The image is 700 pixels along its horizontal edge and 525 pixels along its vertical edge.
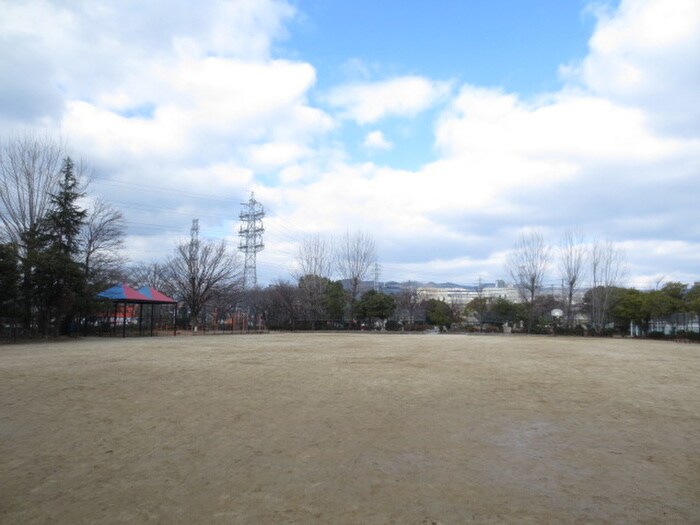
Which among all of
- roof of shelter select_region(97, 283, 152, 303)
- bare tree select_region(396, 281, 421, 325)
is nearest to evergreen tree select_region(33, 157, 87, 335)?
roof of shelter select_region(97, 283, 152, 303)

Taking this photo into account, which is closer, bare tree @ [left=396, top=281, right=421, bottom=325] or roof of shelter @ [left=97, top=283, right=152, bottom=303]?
roof of shelter @ [left=97, top=283, right=152, bottom=303]

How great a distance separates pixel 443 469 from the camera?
498cm

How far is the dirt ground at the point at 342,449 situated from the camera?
403 centimetres

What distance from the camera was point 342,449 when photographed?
18.5 feet

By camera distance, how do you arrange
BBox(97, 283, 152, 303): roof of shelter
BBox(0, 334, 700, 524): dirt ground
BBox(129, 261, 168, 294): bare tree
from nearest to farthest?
BBox(0, 334, 700, 524): dirt ground, BBox(97, 283, 152, 303): roof of shelter, BBox(129, 261, 168, 294): bare tree

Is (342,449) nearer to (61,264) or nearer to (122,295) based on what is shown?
(61,264)

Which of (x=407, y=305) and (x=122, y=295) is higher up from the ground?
(x=122, y=295)

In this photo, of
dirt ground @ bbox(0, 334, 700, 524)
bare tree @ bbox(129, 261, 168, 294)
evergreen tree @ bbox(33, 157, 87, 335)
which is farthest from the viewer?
bare tree @ bbox(129, 261, 168, 294)

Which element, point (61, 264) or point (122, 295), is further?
point (122, 295)

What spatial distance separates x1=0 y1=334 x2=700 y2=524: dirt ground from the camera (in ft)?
13.2

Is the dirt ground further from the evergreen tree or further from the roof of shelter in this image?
the roof of shelter

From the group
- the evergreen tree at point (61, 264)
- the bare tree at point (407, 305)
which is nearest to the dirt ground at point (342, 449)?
the evergreen tree at point (61, 264)

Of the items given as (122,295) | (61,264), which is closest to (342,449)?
(61,264)

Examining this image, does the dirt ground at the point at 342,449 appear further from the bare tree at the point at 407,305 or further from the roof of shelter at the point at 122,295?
the bare tree at the point at 407,305
